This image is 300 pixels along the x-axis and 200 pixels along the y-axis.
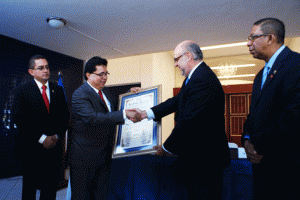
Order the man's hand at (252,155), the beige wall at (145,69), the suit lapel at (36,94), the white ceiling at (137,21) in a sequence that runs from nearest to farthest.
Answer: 1. the man's hand at (252,155)
2. the suit lapel at (36,94)
3. the white ceiling at (137,21)
4. the beige wall at (145,69)

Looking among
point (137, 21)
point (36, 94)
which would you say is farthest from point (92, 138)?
point (137, 21)

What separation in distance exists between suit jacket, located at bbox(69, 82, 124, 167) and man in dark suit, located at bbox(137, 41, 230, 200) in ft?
2.25

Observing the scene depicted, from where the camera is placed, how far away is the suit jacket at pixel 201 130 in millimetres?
1359

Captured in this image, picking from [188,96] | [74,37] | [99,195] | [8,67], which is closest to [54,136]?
[99,195]

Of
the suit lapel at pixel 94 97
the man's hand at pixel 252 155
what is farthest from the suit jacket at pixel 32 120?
the man's hand at pixel 252 155

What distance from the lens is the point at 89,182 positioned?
1853 millimetres

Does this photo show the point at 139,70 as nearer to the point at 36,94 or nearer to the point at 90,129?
the point at 36,94

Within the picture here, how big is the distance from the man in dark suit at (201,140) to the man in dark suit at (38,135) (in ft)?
4.46

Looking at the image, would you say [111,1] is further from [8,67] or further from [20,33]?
[8,67]

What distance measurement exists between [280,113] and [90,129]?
57.8 inches

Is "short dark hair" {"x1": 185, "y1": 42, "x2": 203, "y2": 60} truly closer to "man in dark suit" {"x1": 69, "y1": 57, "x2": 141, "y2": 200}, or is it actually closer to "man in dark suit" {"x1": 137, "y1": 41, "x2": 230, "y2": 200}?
"man in dark suit" {"x1": 137, "y1": 41, "x2": 230, "y2": 200}

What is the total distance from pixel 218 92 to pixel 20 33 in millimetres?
4204

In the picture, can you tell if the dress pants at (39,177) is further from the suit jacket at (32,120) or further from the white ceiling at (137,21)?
the white ceiling at (137,21)

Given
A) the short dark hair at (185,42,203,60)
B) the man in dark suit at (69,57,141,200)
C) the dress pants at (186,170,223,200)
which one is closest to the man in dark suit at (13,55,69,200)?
the man in dark suit at (69,57,141,200)
